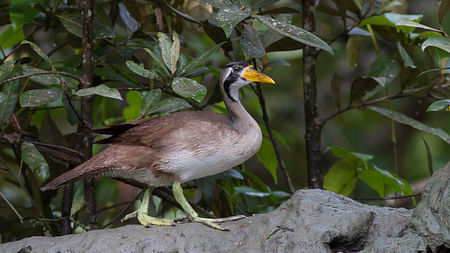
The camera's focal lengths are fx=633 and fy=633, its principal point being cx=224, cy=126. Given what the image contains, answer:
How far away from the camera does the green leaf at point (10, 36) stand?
3.55 metres

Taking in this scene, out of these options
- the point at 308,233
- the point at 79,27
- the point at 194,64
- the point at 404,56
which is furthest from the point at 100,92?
the point at 404,56

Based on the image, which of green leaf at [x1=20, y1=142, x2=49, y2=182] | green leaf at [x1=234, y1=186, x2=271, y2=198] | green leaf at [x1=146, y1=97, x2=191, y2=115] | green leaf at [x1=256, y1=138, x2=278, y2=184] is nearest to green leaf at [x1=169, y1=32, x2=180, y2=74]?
green leaf at [x1=146, y1=97, x2=191, y2=115]

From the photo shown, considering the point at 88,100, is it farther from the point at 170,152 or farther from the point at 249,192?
the point at 249,192

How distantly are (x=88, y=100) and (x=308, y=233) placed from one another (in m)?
1.39

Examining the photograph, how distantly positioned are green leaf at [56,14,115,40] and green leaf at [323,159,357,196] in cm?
142

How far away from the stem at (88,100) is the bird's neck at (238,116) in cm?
68

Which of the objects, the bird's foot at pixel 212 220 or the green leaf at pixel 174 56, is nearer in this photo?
the bird's foot at pixel 212 220

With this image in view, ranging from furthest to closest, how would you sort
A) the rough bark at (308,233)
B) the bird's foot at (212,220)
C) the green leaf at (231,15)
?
the bird's foot at (212,220) → the green leaf at (231,15) → the rough bark at (308,233)

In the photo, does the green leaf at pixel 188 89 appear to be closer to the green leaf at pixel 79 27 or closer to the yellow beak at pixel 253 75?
the yellow beak at pixel 253 75

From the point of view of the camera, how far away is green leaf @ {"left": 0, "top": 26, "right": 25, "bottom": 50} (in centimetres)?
355

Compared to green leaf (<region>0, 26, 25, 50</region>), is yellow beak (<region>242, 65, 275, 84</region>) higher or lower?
lower

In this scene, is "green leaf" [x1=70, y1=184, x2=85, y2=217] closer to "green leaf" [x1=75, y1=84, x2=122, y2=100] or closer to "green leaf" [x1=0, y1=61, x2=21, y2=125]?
"green leaf" [x1=0, y1=61, x2=21, y2=125]

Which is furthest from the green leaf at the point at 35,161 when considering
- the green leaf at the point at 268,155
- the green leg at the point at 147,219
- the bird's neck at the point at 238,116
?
the green leaf at the point at 268,155

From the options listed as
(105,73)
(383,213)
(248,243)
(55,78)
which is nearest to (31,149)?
(55,78)
